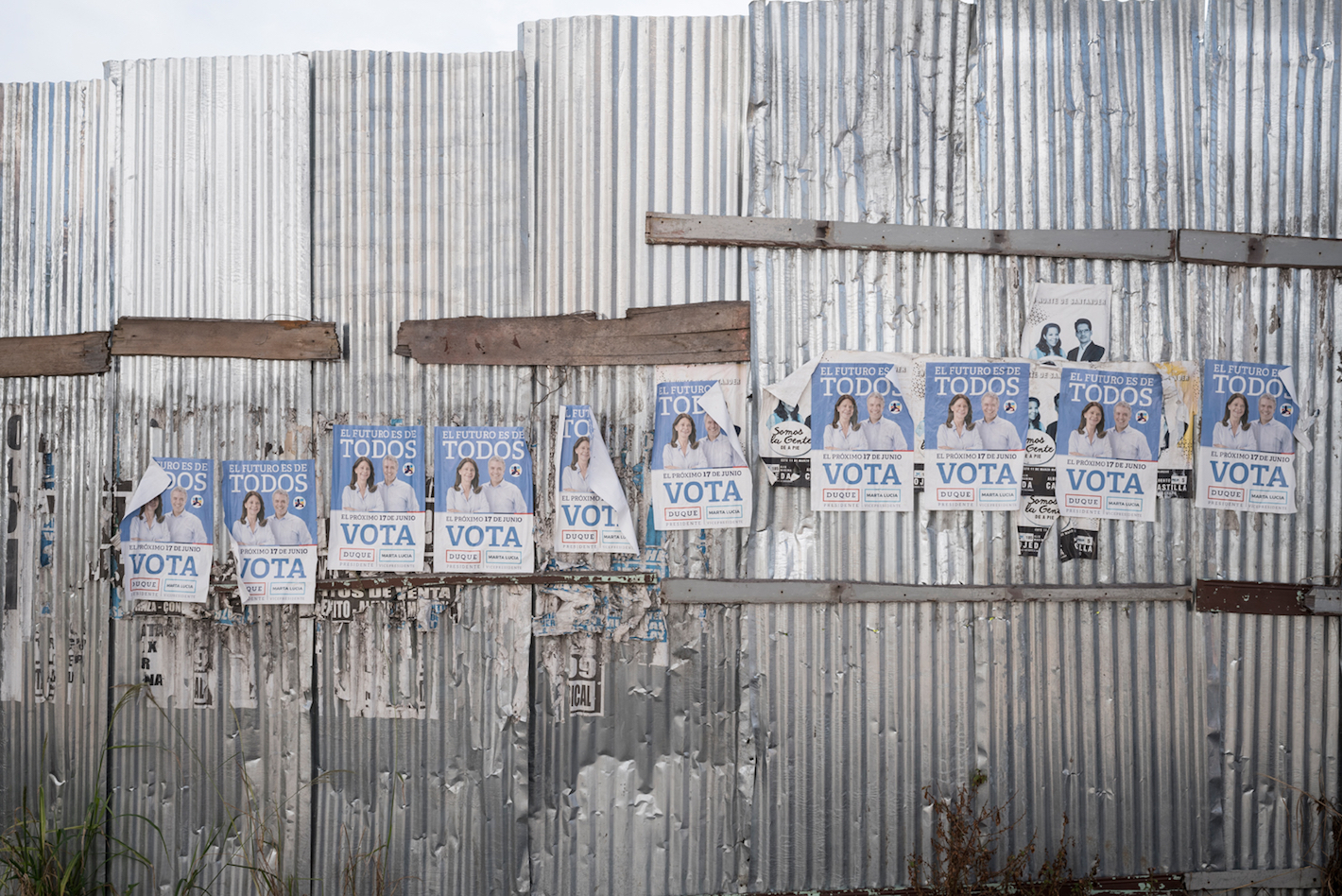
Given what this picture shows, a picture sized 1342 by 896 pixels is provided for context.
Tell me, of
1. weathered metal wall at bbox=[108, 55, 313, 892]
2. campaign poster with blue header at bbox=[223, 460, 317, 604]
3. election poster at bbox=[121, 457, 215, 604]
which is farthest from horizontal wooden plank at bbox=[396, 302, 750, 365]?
election poster at bbox=[121, 457, 215, 604]

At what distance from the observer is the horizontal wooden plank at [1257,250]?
3775 mm

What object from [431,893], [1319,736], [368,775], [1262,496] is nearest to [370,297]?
[368,775]

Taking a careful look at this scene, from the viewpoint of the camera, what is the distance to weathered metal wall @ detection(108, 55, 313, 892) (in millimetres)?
3729

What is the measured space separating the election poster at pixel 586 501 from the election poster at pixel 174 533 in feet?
5.57

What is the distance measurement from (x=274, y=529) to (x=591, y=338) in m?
1.78

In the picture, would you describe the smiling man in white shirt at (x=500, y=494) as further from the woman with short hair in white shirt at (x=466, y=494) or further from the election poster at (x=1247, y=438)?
the election poster at (x=1247, y=438)

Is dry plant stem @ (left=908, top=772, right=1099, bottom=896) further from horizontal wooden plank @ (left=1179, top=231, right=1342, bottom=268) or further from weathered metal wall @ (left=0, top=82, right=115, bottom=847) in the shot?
weathered metal wall @ (left=0, top=82, right=115, bottom=847)

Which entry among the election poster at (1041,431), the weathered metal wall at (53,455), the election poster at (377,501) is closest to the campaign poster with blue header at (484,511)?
the election poster at (377,501)

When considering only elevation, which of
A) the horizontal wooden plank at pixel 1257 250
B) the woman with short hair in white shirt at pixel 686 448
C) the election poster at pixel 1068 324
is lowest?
the woman with short hair in white shirt at pixel 686 448

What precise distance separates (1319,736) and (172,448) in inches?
226

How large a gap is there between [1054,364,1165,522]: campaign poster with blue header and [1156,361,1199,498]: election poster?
0.25ft

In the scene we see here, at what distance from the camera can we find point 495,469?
146 inches

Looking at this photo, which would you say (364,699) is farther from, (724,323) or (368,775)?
(724,323)

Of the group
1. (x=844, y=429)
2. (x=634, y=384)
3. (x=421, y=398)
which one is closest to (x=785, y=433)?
(x=844, y=429)
